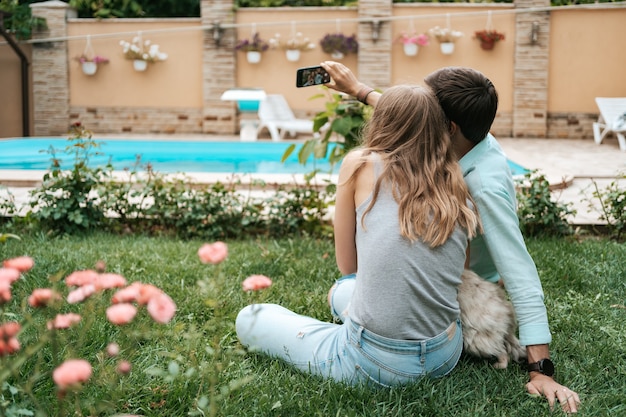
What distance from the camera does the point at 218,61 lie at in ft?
37.4

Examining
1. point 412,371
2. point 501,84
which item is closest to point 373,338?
point 412,371

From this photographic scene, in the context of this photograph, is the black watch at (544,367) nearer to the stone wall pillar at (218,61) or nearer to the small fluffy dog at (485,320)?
the small fluffy dog at (485,320)

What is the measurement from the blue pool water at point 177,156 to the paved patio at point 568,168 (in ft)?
2.29

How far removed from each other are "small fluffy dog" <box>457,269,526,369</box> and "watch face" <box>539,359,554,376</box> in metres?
0.14

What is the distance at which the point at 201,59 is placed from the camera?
11.6 metres

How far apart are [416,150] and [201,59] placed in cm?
1016

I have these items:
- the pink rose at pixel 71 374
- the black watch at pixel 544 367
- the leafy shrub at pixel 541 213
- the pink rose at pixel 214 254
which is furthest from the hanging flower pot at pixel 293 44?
the pink rose at pixel 71 374

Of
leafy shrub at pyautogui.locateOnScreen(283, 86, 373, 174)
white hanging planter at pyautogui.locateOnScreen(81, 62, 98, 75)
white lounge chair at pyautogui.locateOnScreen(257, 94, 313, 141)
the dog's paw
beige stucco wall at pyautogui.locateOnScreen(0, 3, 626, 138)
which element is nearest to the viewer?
the dog's paw

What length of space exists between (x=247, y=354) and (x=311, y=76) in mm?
928

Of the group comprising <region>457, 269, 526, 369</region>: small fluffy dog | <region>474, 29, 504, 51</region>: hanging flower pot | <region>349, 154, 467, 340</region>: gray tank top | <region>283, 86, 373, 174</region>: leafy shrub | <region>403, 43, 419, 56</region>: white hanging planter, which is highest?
<region>474, 29, 504, 51</region>: hanging flower pot

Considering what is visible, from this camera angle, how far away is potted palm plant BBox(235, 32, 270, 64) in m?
11.2

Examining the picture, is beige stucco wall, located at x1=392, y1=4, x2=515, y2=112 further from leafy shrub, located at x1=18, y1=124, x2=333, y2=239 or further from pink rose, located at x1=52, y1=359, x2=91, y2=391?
pink rose, located at x1=52, y1=359, x2=91, y2=391

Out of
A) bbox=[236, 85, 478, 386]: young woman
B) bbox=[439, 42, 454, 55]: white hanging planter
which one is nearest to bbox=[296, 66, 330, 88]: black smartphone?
bbox=[236, 85, 478, 386]: young woman

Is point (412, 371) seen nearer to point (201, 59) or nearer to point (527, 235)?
point (527, 235)
